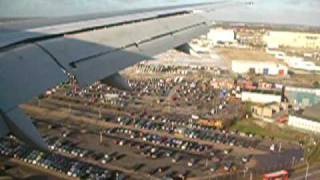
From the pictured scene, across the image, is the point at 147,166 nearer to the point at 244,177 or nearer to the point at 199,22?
the point at 244,177

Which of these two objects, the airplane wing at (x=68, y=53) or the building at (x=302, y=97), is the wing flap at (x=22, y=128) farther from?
the building at (x=302, y=97)

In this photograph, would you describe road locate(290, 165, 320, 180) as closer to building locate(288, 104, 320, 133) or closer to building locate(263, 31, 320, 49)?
building locate(288, 104, 320, 133)

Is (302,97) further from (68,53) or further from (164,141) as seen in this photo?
(68,53)

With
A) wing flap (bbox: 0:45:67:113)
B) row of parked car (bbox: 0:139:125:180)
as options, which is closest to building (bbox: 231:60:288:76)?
row of parked car (bbox: 0:139:125:180)

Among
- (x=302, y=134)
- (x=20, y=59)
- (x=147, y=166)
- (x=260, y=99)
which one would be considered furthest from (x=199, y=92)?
(x=20, y=59)

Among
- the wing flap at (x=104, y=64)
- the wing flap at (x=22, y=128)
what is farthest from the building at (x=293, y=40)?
the wing flap at (x=22, y=128)
